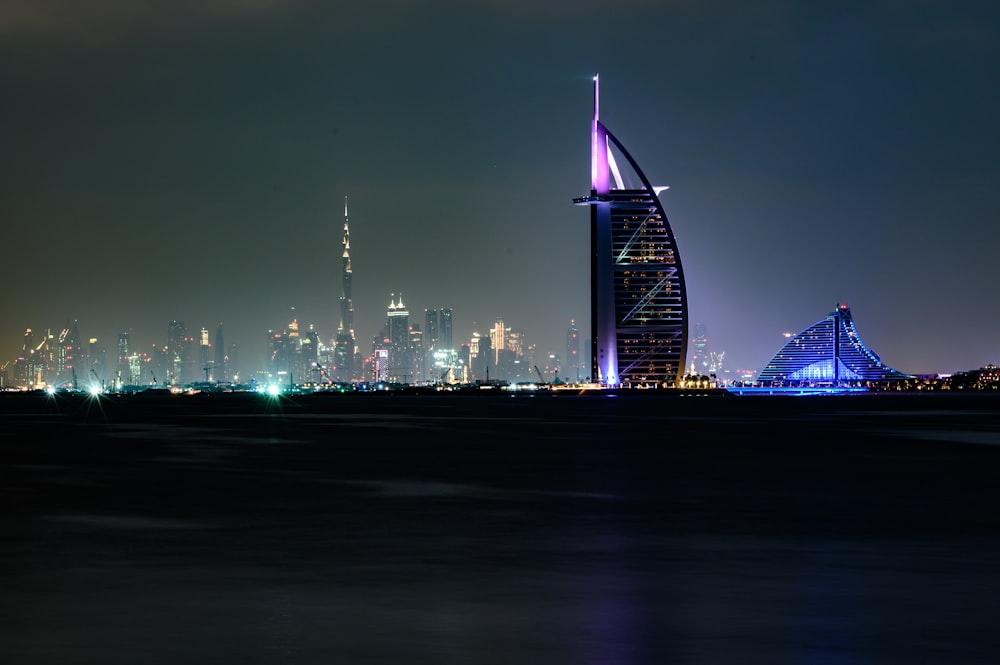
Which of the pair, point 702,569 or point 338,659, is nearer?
point 338,659

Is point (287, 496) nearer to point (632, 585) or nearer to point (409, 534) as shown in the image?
point (409, 534)

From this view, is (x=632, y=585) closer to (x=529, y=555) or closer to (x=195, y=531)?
(x=529, y=555)

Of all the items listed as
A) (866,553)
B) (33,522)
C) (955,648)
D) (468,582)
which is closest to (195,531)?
(33,522)

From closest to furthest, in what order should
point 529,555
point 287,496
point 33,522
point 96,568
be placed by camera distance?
point 96,568
point 529,555
point 33,522
point 287,496

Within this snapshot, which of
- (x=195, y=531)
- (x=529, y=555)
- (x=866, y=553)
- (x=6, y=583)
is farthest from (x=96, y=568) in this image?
(x=866, y=553)

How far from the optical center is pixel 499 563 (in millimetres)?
27359

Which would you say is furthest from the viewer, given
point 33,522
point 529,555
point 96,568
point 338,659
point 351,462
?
point 351,462

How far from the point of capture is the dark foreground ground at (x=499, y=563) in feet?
59.8

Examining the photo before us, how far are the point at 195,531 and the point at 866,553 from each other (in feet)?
52.8

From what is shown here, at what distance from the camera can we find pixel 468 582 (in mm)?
24375

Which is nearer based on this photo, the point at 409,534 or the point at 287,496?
the point at 409,534

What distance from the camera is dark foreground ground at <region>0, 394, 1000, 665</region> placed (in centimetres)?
1822

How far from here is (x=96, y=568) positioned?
1033 inches

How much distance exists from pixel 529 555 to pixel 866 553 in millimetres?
7367
